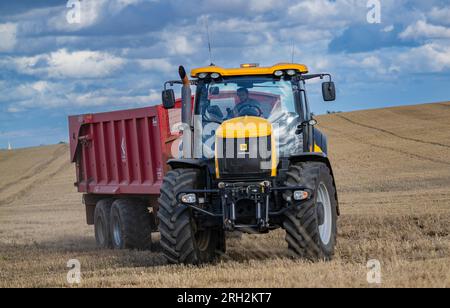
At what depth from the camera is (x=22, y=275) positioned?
36.2 ft

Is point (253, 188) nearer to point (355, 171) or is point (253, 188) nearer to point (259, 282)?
point (259, 282)

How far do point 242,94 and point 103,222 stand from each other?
19.7 feet

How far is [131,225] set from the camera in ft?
48.6

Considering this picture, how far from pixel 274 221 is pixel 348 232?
403 cm

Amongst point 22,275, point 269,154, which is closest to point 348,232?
point 269,154

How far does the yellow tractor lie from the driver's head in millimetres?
12

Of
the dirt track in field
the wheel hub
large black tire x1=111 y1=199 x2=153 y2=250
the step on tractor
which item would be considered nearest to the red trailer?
large black tire x1=111 y1=199 x2=153 y2=250

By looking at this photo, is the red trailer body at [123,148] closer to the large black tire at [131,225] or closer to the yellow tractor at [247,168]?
the large black tire at [131,225]

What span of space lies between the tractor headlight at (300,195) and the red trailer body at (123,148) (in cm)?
440

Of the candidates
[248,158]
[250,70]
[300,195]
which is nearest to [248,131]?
[248,158]

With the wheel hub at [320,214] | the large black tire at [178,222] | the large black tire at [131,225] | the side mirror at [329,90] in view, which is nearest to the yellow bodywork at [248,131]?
the large black tire at [178,222]

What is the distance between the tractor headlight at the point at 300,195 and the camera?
32.7 ft

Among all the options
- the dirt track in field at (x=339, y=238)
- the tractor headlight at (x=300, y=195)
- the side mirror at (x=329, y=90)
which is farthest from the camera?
the side mirror at (x=329, y=90)

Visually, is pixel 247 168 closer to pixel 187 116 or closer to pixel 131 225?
pixel 187 116
